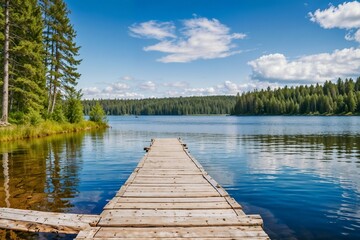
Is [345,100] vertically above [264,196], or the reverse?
[345,100]

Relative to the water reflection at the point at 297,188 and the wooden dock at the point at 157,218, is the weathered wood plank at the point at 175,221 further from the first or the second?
the water reflection at the point at 297,188

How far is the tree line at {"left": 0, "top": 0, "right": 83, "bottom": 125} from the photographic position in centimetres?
3134

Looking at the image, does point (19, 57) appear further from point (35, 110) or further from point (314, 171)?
point (314, 171)

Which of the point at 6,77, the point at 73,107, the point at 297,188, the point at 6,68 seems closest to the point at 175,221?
the point at 297,188

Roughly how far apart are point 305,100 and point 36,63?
12542cm

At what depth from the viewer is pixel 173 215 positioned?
22.0 feet

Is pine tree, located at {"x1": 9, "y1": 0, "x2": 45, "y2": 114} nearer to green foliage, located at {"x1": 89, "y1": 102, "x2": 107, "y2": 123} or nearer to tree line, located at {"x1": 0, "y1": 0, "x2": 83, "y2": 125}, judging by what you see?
tree line, located at {"x1": 0, "y1": 0, "x2": 83, "y2": 125}

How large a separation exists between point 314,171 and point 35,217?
43.9ft

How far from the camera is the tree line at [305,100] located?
127175 mm

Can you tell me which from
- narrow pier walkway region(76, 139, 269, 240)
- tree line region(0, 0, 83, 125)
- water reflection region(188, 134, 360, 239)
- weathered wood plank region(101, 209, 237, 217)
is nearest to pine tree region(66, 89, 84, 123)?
tree line region(0, 0, 83, 125)

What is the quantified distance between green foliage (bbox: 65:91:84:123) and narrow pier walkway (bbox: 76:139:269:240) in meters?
40.7

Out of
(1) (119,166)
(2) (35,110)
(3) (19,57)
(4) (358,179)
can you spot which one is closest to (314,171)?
(4) (358,179)

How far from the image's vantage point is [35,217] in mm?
6707

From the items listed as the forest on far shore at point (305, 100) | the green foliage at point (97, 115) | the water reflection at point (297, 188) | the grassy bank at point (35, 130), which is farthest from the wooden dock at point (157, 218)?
the forest on far shore at point (305, 100)
